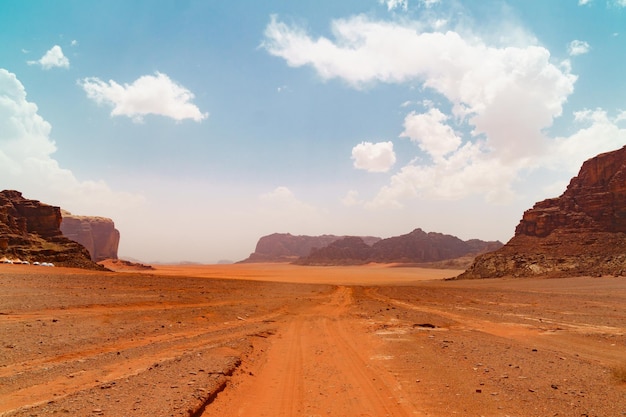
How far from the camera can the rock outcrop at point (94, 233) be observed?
103m

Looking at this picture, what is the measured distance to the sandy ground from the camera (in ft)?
19.3

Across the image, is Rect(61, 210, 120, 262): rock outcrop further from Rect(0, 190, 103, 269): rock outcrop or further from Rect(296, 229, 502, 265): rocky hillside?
Rect(296, 229, 502, 265): rocky hillside

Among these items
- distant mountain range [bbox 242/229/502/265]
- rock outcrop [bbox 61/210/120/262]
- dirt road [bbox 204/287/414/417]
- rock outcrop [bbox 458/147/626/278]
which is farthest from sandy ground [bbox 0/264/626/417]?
distant mountain range [bbox 242/229/502/265]

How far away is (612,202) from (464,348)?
61.9 meters

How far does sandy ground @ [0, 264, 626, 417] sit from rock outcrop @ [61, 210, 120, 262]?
9914 cm

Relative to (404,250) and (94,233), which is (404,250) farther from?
(94,233)

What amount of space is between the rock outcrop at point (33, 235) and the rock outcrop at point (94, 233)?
64780mm

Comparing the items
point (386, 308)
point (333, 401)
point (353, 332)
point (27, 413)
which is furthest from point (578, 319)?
point (27, 413)

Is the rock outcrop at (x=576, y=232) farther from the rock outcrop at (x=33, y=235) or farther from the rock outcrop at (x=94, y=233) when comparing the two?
the rock outcrop at (x=94, y=233)

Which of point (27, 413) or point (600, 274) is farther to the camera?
point (600, 274)

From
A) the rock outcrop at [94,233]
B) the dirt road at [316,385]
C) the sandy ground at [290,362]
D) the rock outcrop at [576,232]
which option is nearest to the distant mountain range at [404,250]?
the rock outcrop at [94,233]

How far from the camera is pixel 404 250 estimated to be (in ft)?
513

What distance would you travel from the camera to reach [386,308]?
21938 mm

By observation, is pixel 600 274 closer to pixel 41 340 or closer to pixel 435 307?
pixel 435 307
